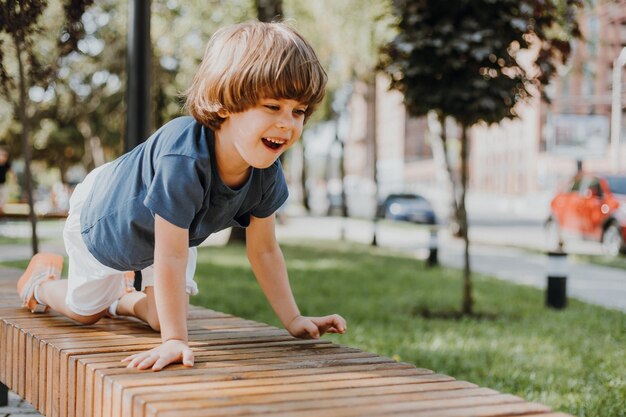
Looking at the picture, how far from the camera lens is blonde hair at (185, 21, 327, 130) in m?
2.31

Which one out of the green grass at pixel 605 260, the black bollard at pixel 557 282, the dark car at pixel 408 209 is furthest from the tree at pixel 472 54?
the dark car at pixel 408 209

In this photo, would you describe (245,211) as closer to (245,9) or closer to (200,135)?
(200,135)

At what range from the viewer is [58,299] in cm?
323

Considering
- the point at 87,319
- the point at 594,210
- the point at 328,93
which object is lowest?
the point at 594,210

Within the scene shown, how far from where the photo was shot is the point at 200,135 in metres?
2.53

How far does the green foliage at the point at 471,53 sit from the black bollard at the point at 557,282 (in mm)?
1697

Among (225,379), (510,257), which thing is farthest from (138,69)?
(510,257)

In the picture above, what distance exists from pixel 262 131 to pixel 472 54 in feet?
15.6

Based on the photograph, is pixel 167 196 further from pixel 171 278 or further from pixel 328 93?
pixel 328 93

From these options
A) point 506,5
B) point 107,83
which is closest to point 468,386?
point 506,5

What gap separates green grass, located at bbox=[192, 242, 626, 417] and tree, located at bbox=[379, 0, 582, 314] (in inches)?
34.2

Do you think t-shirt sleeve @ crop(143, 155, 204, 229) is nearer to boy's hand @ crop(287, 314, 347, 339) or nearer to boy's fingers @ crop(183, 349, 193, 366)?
boy's fingers @ crop(183, 349, 193, 366)

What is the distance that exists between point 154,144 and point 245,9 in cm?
1582

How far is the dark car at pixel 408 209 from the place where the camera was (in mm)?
30422
